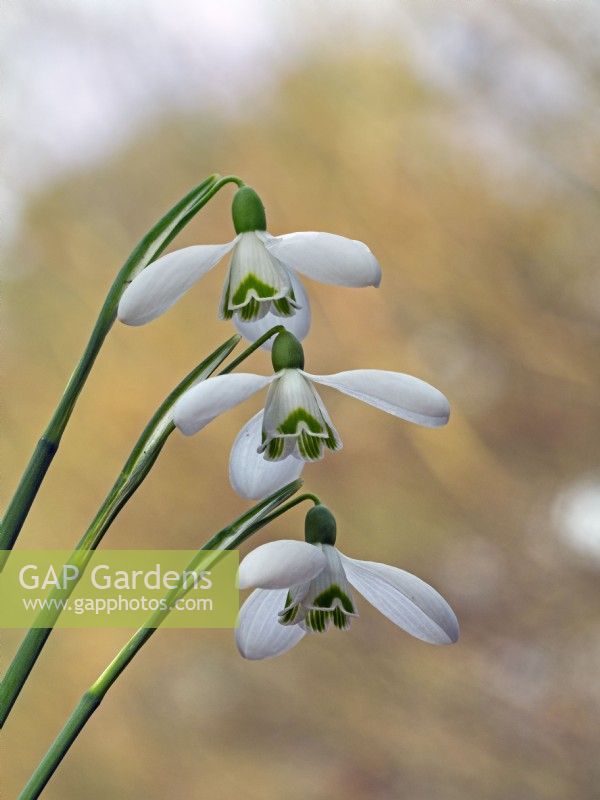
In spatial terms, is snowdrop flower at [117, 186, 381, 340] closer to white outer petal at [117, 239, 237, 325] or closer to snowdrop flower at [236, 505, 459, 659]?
white outer petal at [117, 239, 237, 325]

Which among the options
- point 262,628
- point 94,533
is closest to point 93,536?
point 94,533

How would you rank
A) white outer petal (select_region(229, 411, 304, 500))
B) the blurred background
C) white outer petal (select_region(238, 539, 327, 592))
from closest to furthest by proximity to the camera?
white outer petal (select_region(238, 539, 327, 592)) → white outer petal (select_region(229, 411, 304, 500)) → the blurred background

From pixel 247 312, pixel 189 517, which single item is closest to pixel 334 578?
pixel 247 312

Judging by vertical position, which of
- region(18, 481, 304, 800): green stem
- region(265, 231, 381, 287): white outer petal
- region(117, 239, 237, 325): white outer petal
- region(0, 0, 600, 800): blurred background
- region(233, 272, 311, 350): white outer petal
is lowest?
region(18, 481, 304, 800): green stem

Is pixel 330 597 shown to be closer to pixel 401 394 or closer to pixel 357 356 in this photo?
pixel 401 394

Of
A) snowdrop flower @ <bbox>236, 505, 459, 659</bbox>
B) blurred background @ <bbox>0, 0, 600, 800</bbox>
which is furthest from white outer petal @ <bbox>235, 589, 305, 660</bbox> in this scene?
blurred background @ <bbox>0, 0, 600, 800</bbox>
